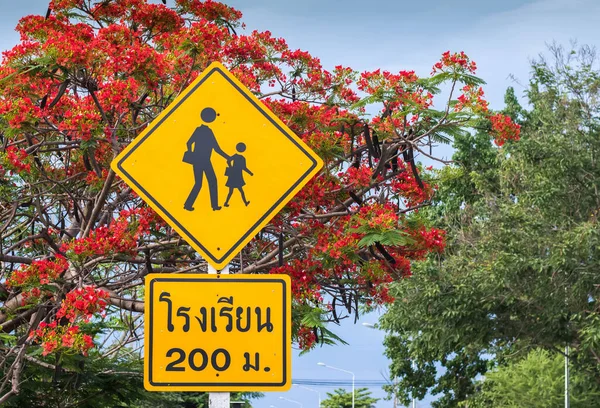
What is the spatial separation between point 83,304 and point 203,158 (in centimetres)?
514

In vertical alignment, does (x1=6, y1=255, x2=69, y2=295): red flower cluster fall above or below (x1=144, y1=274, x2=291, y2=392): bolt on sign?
above

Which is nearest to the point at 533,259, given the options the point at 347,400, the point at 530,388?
the point at 530,388

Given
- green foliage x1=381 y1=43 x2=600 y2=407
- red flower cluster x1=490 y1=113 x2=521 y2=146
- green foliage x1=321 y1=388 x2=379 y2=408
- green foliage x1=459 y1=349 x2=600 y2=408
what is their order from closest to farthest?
red flower cluster x1=490 y1=113 x2=521 y2=146 < green foliage x1=381 y1=43 x2=600 y2=407 < green foliage x1=459 y1=349 x2=600 y2=408 < green foliage x1=321 y1=388 x2=379 y2=408

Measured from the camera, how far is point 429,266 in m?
29.6

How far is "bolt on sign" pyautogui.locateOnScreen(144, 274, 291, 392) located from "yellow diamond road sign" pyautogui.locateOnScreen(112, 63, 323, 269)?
199 mm

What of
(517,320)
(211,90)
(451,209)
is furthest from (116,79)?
(451,209)

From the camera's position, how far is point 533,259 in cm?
2717

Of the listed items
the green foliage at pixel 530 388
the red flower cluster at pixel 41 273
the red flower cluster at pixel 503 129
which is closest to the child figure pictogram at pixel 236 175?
the red flower cluster at pixel 41 273

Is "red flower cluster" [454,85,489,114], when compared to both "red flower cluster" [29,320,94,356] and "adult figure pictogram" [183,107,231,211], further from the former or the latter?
"adult figure pictogram" [183,107,231,211]

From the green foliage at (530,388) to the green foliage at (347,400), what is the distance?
90.6 feet

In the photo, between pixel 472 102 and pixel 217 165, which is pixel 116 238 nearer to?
pixel 472 102

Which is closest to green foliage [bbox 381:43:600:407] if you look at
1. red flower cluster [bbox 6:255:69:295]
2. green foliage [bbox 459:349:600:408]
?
green foliage [bbox 459:349:600:408]

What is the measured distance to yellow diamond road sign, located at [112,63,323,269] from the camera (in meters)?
4.98

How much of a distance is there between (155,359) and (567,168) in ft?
80.2
